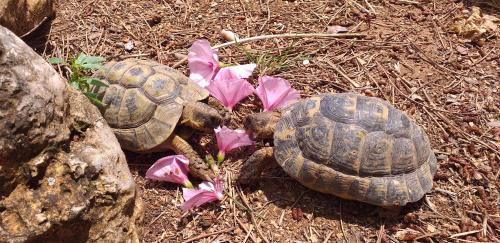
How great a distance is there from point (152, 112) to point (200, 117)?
341 mm

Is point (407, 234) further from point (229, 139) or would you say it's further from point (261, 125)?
point (229, 139)

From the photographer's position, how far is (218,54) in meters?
4.08

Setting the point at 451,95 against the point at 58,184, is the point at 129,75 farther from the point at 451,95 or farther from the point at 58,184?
the point at 451,95

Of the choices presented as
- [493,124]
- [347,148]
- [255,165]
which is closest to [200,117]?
[255,165]

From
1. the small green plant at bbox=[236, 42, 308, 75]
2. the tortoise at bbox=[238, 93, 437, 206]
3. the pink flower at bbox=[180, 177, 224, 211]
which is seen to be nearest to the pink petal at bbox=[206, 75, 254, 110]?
the small green plant at bbox=[236, 42, 308, 75]

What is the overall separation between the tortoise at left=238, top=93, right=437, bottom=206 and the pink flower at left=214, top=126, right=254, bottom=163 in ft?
0.69

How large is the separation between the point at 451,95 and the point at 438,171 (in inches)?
33.3

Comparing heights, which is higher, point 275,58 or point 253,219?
point 275,58

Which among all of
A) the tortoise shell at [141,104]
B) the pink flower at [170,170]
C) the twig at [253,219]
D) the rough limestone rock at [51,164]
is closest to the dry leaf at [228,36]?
the tortoise shell at [141,104]

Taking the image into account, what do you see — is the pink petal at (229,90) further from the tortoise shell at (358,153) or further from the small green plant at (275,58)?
the tortoise shell at (358,153)

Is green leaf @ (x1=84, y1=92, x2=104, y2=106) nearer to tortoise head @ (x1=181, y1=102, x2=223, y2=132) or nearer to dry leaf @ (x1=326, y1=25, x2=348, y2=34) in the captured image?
tortoise head @ (x1=181, y1=102, x2=223, y2=132)

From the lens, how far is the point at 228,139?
325 centimetres

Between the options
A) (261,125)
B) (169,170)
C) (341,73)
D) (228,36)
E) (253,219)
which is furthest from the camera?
(228,36)

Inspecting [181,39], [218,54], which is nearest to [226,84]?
[218,54]
